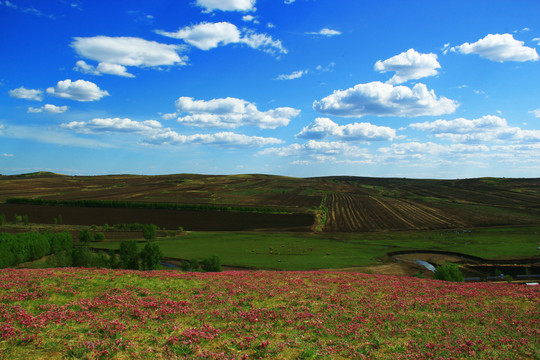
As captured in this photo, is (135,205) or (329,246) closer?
(329,246)

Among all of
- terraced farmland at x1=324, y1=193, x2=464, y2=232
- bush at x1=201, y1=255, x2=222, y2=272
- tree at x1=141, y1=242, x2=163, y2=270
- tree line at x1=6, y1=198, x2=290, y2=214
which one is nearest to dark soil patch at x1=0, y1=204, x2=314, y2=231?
tree line at x1=6, y1=198, x2=290, y2=214

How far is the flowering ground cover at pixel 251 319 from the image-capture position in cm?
1415

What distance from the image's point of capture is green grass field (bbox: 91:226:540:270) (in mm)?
72625

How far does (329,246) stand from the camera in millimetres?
90312

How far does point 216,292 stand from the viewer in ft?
75.4

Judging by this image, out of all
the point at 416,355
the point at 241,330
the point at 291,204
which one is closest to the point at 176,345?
the point at 241,330

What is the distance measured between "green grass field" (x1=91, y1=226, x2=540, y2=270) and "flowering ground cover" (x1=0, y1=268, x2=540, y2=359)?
42.4 meters

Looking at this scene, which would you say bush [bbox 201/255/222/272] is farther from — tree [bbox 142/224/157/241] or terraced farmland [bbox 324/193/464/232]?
terraced farmland [bbox 324/193/464/232]

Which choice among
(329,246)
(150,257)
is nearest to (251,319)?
(150,257)

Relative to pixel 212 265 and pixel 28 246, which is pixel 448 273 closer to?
pixel 212 265

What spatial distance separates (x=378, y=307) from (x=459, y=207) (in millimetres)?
172458

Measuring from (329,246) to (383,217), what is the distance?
60.4m

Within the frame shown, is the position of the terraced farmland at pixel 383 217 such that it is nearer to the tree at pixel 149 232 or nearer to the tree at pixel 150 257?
the tree at pixel 149 232

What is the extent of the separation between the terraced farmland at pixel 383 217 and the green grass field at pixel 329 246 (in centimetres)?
1178
